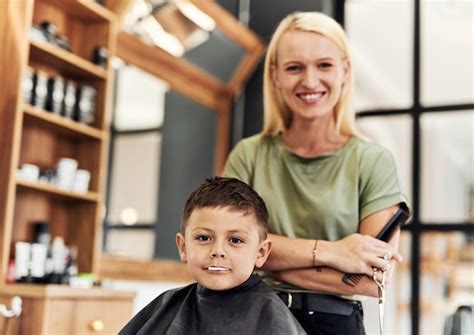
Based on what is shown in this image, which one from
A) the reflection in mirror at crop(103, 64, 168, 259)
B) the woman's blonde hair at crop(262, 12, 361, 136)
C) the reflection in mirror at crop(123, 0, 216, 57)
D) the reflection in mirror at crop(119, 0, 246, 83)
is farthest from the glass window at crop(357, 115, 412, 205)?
the woman's blonde hair at crop(262, 12, 361, 136)

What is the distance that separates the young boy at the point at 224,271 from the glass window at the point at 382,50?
307 cm

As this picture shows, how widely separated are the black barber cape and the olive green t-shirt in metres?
0.18

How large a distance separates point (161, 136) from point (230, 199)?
2.81 m

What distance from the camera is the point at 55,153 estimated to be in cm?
338

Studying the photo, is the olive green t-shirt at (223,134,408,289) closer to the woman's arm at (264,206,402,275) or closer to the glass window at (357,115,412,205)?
the woman's arm at (264,206,402,275)

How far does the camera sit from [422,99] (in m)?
4.50

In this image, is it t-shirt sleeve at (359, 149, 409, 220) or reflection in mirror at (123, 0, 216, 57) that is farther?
reflection in mirror at (123, 0, 216, 57)

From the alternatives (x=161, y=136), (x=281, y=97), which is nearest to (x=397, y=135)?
(x=161, y=136)

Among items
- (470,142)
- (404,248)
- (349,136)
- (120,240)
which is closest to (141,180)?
(120,240)

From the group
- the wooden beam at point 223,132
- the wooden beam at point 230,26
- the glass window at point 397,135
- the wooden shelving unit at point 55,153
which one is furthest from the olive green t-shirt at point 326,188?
the wooden beam at point 223,132

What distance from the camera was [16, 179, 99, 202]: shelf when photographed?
2.92 metres

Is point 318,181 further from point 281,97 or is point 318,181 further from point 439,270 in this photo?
point 439,270

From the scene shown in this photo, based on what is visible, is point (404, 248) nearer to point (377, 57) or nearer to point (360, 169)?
point (377, 57)

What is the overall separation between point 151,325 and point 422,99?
3.33 meters
